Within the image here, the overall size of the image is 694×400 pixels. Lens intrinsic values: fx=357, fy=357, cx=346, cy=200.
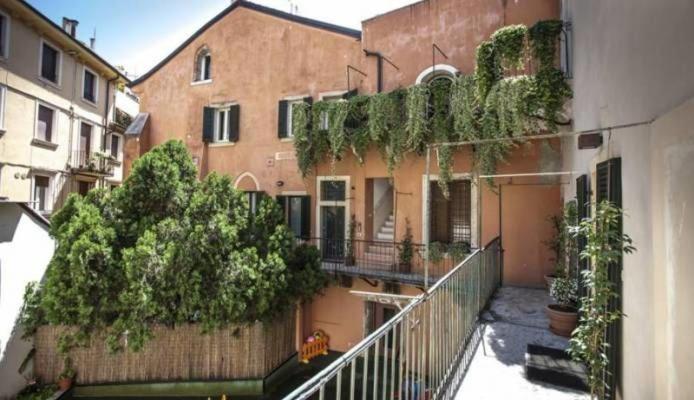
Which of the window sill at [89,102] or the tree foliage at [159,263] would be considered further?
the window sill at [89,102]

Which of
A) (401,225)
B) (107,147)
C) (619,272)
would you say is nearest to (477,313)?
(619,272)

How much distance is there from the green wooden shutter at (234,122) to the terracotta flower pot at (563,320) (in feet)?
36.9

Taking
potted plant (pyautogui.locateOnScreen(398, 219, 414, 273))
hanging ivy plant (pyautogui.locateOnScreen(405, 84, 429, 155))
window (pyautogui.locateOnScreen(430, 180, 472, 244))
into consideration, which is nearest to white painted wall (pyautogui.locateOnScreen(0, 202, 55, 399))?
potted plant (pyautogui.locateOnScreen(398, 219, 414, 273))

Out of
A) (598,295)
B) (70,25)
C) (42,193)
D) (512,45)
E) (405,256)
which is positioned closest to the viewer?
(598,295)

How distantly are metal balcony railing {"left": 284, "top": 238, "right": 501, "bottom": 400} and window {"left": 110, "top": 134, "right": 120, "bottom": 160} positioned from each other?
19699 mm

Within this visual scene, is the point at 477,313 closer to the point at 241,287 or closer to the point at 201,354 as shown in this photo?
the point at 241,287

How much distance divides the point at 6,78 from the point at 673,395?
17.5 m

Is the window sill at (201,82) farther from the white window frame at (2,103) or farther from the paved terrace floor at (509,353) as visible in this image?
the paved terrace floor at (509,353)

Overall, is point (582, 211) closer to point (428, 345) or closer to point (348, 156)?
point (428, 345)

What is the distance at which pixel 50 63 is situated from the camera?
46.2ft

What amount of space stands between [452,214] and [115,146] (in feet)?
59.4

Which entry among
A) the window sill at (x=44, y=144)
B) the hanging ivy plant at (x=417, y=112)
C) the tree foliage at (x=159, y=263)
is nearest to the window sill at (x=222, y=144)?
the tree foliage at (x=159, y=263)

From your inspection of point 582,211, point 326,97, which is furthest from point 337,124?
point 582,211

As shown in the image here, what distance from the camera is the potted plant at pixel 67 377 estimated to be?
8.55 meters
